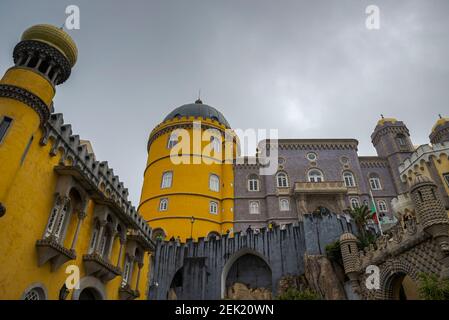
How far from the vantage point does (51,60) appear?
47.0 ft

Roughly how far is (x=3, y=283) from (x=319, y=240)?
17058 millimetres

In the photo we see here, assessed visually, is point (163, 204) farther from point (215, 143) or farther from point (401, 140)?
point (401, 140)

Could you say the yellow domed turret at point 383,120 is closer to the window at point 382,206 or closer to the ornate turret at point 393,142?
the ornate turret at point 393,142

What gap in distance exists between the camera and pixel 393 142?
36.7 meters

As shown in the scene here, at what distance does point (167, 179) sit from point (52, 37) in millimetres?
19972

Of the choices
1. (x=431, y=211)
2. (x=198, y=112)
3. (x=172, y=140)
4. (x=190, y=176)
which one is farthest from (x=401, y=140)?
(x=431, y=211)

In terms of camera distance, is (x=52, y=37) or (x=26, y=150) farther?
(x=52, y=37)

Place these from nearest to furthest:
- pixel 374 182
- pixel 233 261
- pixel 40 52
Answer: pixel 40 52 < pixel 233 261 < pixel 374 182

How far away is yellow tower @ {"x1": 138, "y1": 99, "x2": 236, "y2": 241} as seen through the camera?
30492 mm

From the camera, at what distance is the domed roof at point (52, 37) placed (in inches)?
563

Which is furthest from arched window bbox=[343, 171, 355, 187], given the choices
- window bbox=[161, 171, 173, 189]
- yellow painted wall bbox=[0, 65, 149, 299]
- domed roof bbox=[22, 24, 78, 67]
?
domed roof bbox=[22, 24, 78, 67]

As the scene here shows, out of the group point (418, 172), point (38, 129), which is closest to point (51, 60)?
point (38, 129)

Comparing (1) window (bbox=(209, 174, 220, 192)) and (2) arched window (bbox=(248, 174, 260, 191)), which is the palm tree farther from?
(1) window (bbox=(209, 174, 220, 192))

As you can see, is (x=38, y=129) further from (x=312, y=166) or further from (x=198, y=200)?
(x=312, y=166)
